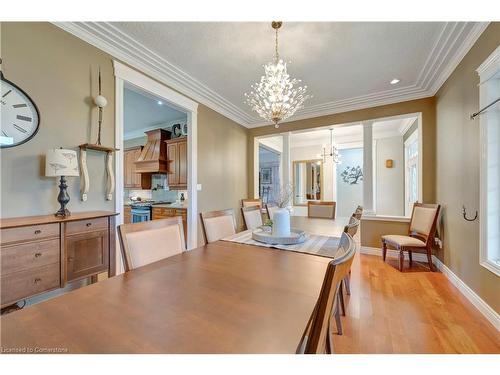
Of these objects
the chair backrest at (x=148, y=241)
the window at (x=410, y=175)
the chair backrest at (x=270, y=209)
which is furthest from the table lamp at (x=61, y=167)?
the window at (x=410, y=175)

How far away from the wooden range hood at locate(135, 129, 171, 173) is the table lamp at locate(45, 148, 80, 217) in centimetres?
262

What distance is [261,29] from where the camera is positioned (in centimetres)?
205

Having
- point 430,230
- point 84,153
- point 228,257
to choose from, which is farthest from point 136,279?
point 430,230

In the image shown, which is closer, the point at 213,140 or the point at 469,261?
the point at 469,261

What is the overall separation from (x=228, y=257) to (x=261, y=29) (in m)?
2.12

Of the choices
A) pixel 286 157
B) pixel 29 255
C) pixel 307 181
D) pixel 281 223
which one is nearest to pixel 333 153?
pixel 307 181

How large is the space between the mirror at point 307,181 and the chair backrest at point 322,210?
2922mm

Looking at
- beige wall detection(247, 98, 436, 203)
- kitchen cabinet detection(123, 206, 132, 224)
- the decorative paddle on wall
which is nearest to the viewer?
the decorative paddle on wall

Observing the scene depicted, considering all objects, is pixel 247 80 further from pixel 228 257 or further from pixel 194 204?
pixel 228 257

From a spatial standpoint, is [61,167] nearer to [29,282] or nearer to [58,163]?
[58,163]

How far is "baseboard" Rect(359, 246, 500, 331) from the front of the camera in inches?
69.7

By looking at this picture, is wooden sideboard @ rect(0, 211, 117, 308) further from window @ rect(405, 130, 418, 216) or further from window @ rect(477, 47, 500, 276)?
window @ rect(405, 130, 418, 216)

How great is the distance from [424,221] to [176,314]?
360 centimetres

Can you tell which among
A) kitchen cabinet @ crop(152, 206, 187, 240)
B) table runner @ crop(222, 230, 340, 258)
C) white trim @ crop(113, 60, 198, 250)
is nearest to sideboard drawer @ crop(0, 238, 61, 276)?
white trim @ crop(113, 60, 198, 250)
